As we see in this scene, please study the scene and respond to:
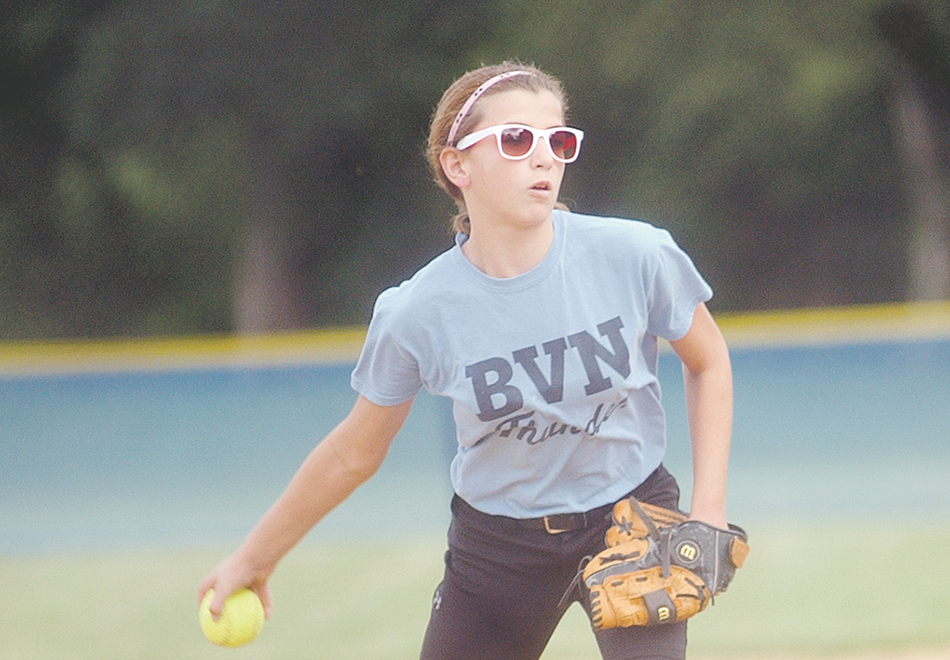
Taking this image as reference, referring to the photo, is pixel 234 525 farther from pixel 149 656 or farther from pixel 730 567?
pixel 730 567

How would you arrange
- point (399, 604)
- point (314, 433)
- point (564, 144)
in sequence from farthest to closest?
point (314, 433), point (399, 604), point (564, 144)

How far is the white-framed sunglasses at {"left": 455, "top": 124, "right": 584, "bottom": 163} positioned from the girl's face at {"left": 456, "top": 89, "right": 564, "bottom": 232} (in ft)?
0.04

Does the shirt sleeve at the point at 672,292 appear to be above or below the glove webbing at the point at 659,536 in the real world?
above

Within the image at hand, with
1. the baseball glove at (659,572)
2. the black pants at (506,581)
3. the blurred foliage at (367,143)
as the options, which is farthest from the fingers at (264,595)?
the blurred foliage at (367,143)

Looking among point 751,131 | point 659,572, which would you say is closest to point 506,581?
point 659,572

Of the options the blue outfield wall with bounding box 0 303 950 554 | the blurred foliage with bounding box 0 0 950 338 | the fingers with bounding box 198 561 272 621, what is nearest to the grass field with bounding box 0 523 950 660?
the blue outfield wall with bounding box 0 303 950 554

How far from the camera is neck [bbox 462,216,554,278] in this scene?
2.74 m

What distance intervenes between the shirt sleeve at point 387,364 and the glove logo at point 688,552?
0.70m

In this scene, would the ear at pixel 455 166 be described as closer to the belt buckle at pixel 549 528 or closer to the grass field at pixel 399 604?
the belt buckle at pixel 549 528

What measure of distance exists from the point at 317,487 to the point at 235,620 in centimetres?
38

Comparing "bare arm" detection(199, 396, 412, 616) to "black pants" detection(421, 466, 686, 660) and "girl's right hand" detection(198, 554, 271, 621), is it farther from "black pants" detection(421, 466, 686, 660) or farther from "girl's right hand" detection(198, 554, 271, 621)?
"black pants" detection(421, 466, 686, 660)

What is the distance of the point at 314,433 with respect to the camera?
11.2 meters

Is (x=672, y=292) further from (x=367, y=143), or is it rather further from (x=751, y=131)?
(x=367, y=143)

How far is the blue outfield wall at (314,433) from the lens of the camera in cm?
761
